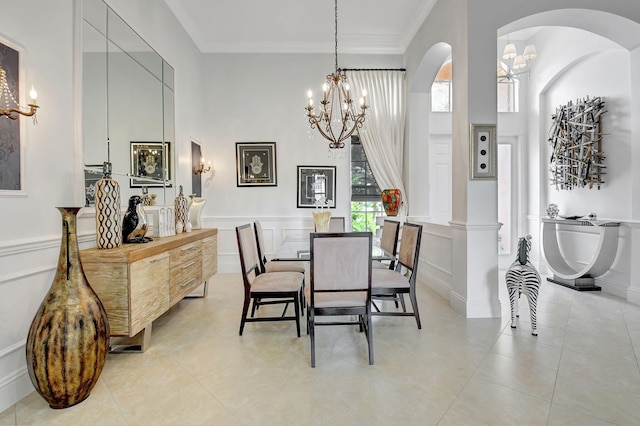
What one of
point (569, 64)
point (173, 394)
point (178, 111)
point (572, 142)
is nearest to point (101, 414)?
point (173, 394)

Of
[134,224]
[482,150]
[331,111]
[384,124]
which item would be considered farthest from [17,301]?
[384,124]

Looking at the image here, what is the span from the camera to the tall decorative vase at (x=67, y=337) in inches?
66.8

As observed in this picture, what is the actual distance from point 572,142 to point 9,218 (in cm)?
584

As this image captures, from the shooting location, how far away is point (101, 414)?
1.73m

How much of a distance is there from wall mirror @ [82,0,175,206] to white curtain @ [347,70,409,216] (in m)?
2.85

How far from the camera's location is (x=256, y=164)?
520 centimetres

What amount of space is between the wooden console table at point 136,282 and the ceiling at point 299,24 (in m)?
3.19

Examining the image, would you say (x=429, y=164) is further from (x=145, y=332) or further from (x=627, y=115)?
(x=145, y=332)

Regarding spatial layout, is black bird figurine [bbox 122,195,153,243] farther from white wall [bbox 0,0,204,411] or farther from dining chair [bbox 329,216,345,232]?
dining chair [bbox 329,216,345,232]

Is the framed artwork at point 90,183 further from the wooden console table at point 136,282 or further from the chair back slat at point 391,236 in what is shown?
the chair back slat at point 391,236

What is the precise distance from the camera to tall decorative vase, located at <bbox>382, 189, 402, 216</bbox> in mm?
4754

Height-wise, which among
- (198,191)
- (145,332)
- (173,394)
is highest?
(198,191)

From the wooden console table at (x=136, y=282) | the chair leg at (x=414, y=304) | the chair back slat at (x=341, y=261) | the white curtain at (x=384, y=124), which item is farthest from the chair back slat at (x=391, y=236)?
the wooden console table at (x=136, y=282)

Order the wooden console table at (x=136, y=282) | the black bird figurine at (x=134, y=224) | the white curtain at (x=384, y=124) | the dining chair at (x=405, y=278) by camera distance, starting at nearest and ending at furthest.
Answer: the wooden console table at (x=136, y=282) < the black bird figurine at (x=134, y=224) < the dining chair at (x=405, y=278) < the white curtain at (x=384, y=124)
